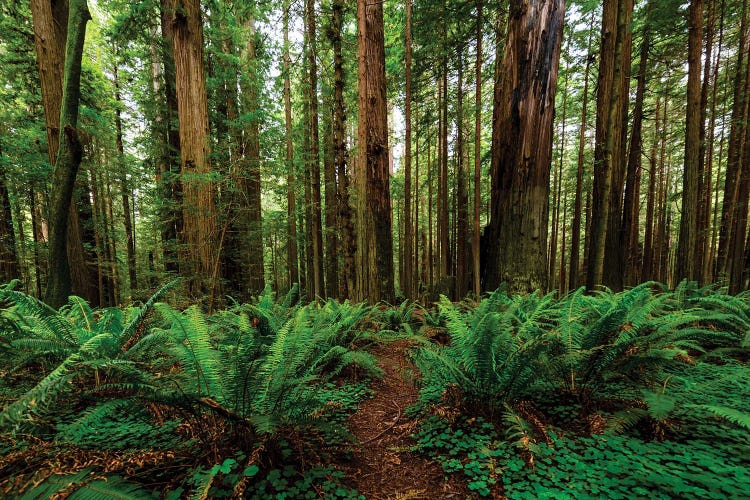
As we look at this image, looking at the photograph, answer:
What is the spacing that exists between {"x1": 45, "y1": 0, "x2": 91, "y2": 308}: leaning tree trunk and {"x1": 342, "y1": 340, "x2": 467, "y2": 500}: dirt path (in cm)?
437

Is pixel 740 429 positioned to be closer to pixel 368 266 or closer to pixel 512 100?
pixel 512 100

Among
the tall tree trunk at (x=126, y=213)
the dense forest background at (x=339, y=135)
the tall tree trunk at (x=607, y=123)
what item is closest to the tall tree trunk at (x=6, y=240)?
the dense forest background at (x=339, y=135)

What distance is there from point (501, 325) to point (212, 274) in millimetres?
4726

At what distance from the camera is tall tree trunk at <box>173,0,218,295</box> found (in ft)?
16.4

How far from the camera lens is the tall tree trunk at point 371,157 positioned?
5875 mm

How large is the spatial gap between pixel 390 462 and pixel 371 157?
5.62m

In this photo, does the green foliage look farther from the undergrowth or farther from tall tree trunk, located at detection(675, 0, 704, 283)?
tall tree trunk, located at detection(675, 0, 704, 283)

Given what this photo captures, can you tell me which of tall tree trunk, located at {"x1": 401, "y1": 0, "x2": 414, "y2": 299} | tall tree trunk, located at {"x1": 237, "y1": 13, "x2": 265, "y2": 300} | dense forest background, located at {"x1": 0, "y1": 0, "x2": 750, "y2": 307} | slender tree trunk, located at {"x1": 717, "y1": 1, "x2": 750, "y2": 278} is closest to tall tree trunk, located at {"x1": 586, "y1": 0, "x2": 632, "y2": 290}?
dense forest background, located at {"x1": 0, "y1": 0, "x2": 750, "y2": 307}

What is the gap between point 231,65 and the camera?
8.81 metres

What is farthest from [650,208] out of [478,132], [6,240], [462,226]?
[6,240]

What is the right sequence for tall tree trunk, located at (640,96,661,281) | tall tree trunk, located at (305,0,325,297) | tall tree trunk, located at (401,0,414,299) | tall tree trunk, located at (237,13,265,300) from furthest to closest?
tall tree trunk, located at (640,96,661,281), tall tree trunk, located at (237,13,265,300), tall tree trunk, located at (305,0,325,297), tall tree trunk, located at (401,0,414,299)

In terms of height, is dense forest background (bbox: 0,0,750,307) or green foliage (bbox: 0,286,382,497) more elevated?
dense forest background (bbox: 0,0,750,307)

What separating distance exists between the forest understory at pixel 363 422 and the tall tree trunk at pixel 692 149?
491cm

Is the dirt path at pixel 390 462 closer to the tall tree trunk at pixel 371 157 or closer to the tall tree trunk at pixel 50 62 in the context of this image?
the tall tree trunk at pixel 371 157
